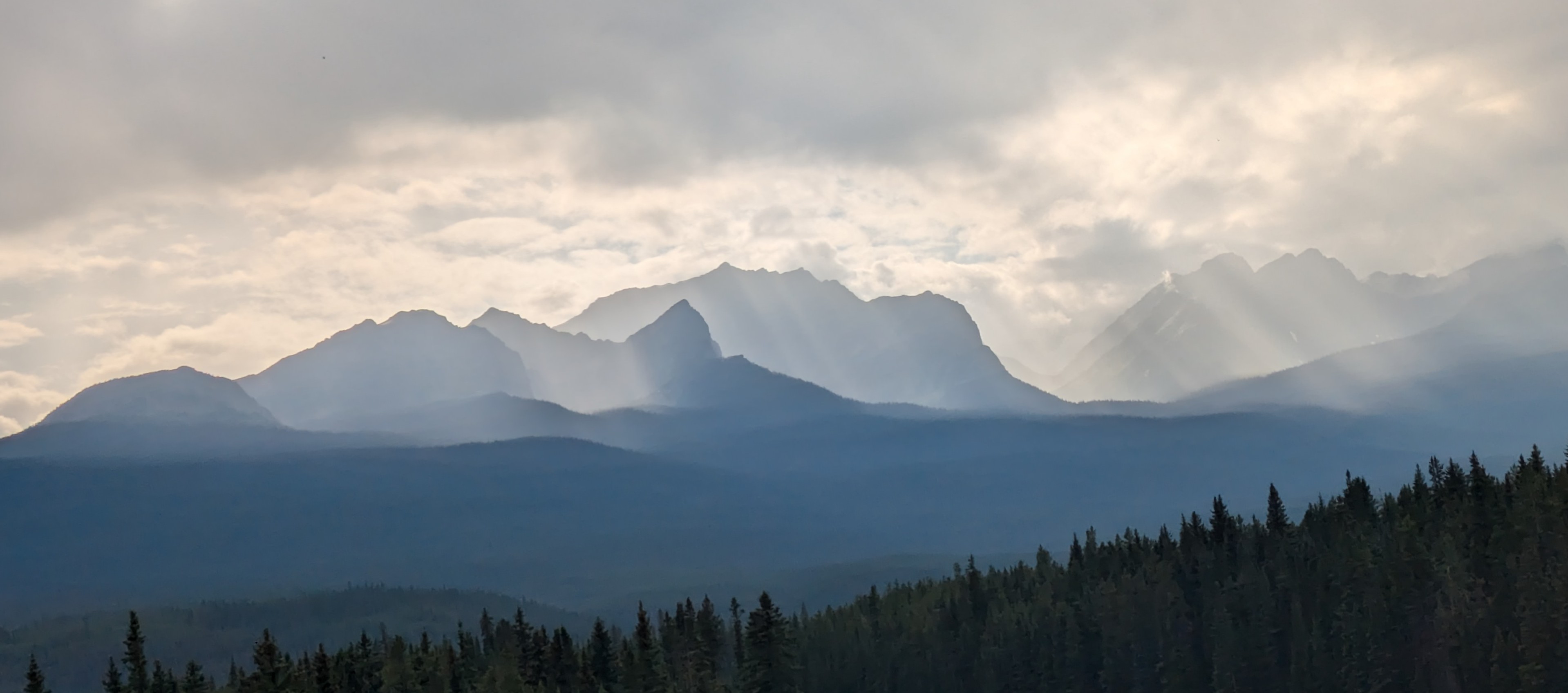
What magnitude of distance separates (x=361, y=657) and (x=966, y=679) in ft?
205

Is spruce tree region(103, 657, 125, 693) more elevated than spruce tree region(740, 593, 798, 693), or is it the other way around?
spruce tree region(103, 657, 125, 693)

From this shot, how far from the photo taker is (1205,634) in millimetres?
149750

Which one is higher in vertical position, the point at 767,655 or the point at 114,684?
the point at 114,684

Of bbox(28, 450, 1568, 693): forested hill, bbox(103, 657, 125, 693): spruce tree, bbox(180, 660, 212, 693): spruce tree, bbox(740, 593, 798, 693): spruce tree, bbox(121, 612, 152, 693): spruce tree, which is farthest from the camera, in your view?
bbox(121, 612, 152, 693): spruce tree

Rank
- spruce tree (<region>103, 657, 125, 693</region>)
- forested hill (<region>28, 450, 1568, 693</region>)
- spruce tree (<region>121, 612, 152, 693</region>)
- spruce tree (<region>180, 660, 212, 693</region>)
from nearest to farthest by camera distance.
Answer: forested hill (<region>28, 450, 1568, 693</region>), spruce tree (<region>103, 657, 125, 693</region>), spruce tree (<region>180, 660, 212, 693</region>), spruce tree (<region>121, 612, 152, 693</region>)

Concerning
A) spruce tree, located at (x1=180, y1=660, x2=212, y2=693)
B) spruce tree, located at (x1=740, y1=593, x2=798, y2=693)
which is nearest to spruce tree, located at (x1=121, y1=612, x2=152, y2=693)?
spruce tree, located at (x1=180, y1=660, x2=212, y2=693)

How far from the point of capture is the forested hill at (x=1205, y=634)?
12412cm

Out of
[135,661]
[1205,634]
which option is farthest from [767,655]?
[135,661]

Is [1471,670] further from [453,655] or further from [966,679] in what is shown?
[453,655]

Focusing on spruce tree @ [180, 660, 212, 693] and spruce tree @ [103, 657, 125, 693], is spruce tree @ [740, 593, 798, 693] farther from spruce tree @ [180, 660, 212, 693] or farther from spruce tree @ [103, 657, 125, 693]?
spruce tree @ [103, 657, 125, 693]

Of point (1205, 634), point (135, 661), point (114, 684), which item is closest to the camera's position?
point (114, 684)

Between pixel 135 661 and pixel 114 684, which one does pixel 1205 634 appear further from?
pixel 114 684

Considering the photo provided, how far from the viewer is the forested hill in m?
124

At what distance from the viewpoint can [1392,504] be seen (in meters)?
160
